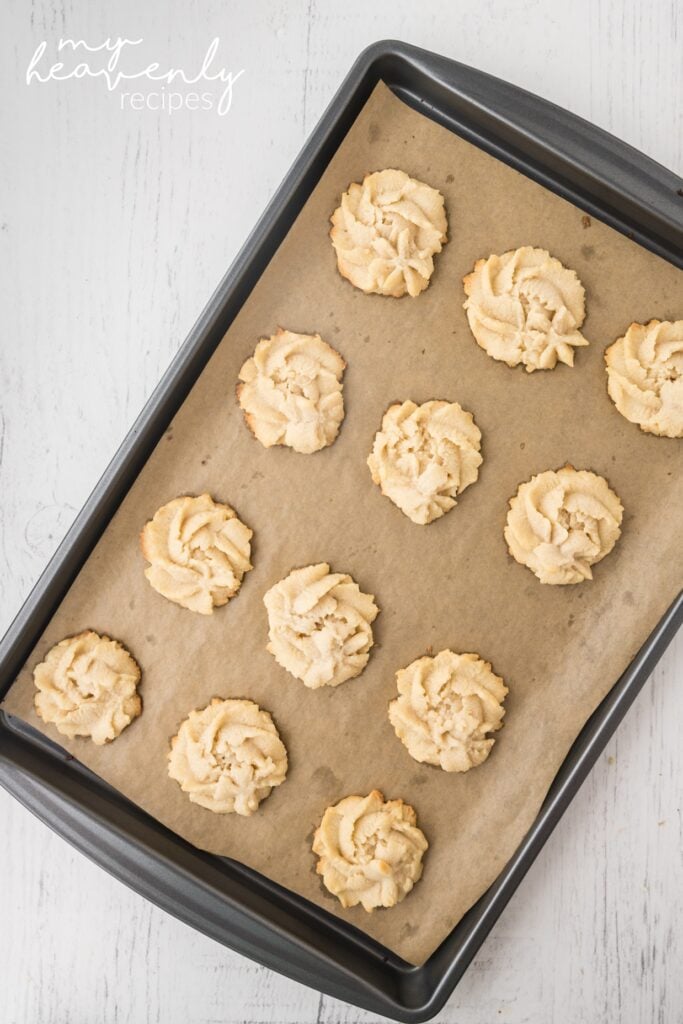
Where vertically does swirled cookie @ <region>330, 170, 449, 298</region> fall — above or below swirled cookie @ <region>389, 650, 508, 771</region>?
above

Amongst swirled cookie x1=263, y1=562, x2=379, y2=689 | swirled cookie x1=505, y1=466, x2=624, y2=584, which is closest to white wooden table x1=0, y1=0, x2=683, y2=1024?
swirled cookie x1=505, y1=466, x2=624, y2=584

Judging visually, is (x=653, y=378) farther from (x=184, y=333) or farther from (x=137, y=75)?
(x=137, y=75)

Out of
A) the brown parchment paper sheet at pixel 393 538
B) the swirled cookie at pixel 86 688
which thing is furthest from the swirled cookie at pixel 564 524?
the swirled cookie at pixel 86 688

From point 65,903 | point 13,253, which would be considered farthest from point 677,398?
point 65,903

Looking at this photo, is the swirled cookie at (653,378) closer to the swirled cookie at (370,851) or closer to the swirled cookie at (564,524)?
the swirled cookie at (564,524)

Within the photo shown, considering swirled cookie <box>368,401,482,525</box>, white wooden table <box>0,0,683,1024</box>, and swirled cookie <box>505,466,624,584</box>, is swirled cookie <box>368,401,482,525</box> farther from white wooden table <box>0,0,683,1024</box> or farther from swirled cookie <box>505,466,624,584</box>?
white wooden table <box>0,0,683,1024</box>

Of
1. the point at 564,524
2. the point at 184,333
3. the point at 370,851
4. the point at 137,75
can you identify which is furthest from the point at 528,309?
the point at 370,851
